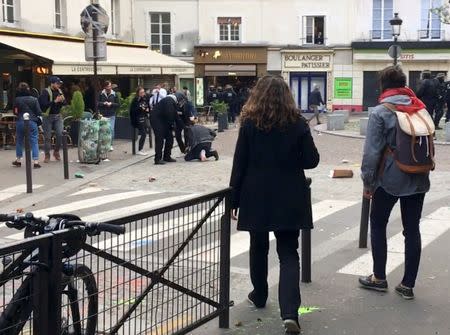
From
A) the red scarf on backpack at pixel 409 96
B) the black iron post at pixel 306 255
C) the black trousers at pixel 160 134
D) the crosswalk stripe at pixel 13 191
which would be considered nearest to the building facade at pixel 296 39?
the black trousers at pixel 160 134

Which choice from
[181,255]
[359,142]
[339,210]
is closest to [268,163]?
[181,255]

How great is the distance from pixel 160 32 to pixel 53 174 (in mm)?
26803

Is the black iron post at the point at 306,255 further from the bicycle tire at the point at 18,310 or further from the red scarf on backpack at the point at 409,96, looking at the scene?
the bicycle tire at the point at 18,310

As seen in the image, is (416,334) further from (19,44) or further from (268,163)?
(19,44)

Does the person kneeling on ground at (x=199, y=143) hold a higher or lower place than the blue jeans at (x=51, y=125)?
lower

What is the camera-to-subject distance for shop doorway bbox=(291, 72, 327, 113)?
3881 centimetres

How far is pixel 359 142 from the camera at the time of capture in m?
19.9

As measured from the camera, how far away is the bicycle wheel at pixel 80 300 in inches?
129

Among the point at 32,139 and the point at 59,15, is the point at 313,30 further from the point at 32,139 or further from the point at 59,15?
the point at 32,139

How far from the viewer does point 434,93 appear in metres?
18.9

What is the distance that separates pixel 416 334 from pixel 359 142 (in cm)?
1563

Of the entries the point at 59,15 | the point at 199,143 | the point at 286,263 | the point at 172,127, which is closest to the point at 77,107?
the point at 172,127

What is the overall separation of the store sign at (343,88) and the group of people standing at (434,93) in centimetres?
1770

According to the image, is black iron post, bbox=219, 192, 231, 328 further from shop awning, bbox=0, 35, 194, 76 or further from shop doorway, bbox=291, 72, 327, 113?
shop doorway, bbox=291, 72, 327, 113
